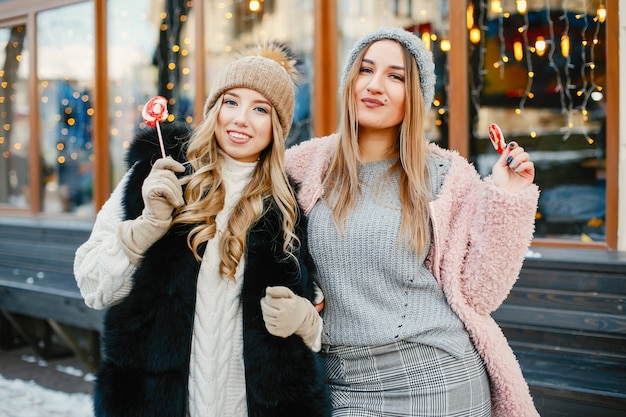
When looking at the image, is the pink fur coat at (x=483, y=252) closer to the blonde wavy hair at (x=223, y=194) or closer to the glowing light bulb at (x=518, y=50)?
the blonde wavy hair at (x=223, y=194)

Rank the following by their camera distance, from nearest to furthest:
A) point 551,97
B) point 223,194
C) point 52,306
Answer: point 223,194
point 551,97
point 52,306

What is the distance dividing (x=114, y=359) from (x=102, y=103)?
5.33 meters

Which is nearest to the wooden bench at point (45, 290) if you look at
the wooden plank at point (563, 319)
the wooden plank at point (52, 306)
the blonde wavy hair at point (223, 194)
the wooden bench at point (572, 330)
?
the wooden plank at point (52, 306)

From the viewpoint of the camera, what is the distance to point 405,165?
228cm

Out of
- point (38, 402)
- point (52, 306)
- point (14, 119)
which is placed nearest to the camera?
point (38, 402)

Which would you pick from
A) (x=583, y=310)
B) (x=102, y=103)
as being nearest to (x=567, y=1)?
(x=583, y=310)

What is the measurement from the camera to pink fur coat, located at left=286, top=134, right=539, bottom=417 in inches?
83.4

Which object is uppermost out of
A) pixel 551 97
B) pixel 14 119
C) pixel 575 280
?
pixel 14 119

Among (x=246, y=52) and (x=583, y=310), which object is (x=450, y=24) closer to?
(x=583, y=310)

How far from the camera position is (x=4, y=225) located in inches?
282

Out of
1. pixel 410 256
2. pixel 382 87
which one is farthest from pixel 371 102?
pixel 410 256

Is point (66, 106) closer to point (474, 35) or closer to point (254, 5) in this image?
point (254, 5)

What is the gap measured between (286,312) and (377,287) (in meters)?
0.36

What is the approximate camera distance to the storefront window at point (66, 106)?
23.0 ft
